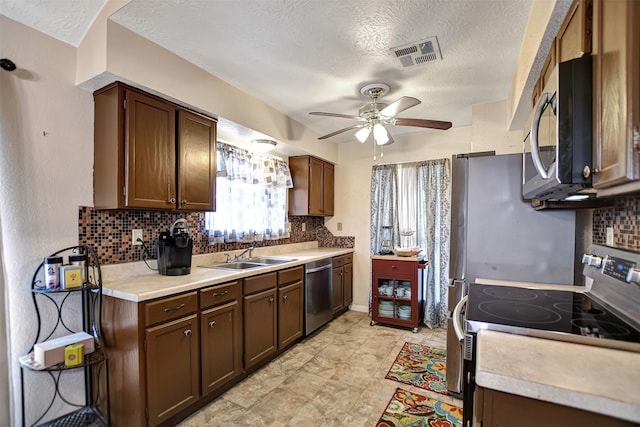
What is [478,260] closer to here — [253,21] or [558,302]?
[558,302]

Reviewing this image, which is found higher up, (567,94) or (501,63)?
(501,63)

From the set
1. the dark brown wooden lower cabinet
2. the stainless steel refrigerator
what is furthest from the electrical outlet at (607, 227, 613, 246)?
the dark brown wooden lower cabinet

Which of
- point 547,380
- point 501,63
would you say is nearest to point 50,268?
point 547,380

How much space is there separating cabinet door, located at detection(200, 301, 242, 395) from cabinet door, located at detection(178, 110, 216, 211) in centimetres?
84

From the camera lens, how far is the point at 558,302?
1.34 meters

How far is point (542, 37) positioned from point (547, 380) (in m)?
1.49

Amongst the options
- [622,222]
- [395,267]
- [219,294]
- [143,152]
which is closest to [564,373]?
[622,222]

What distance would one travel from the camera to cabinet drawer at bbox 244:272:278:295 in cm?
240

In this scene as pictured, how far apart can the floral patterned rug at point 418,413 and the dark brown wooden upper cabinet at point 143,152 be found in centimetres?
207

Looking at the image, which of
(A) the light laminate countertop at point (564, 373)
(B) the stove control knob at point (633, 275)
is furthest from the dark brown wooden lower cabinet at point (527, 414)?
(B) the stove control knob at point (633, 275)

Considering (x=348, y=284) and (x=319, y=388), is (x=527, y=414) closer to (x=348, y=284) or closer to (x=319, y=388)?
(x=319, y=388)

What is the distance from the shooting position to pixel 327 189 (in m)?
4.32

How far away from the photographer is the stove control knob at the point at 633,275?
99 centimetres

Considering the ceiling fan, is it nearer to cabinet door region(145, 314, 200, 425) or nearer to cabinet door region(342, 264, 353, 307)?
cabinet door region(145, 314, 200, 425)
